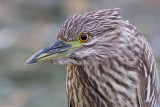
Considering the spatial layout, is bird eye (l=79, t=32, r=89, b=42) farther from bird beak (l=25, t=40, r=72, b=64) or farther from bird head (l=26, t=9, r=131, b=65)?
bird beak (l=25, t=40, r=72, b=64)

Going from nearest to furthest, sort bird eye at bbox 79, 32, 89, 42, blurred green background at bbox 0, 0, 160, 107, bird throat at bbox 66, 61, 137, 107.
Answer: bird eye at bbox 79, 32, 89, 42 < bird throat at bbox 66, 61, 137, 107 < blurred green background at bbox 0, 0, 160, 107

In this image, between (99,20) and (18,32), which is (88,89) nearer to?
(99,20)

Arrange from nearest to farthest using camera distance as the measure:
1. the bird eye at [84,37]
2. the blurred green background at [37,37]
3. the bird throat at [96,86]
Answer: the bird eye at [84,37] → the bird throat at [96,86] → the blurred green background at [37,37]

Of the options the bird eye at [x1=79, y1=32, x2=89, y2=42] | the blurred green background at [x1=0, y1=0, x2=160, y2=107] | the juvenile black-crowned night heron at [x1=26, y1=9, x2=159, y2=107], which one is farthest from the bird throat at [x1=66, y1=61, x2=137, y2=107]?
the blurred green background at [x1=0, y1=0, x2=160, y2=107]

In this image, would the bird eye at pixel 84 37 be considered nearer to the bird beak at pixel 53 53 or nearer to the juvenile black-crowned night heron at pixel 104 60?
the juvenile black-crowned night heron at pixel 104 60

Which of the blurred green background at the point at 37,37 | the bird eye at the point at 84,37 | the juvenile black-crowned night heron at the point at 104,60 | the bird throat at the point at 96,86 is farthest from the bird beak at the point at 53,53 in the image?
the blurred green background at the point at 37,37

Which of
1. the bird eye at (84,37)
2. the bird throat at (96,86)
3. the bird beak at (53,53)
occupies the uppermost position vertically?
the bird eye at (84,37)
